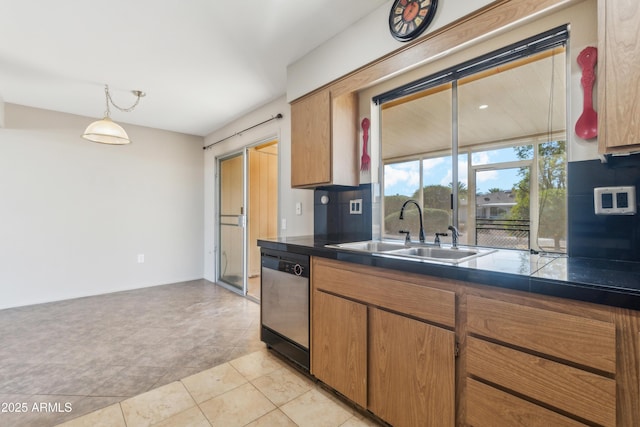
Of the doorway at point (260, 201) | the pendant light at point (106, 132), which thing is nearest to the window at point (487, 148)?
the pendant light at point (106, 132)

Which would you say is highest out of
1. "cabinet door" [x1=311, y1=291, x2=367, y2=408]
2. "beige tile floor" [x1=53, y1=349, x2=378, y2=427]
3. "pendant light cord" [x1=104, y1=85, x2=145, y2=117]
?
"pendant light cord" [x1=104, y1=85, x2=145, y2=117]

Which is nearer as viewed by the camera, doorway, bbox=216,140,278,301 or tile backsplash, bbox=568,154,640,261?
tile backsplash, bbox=568,154,640,261

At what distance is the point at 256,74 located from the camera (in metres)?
2.74

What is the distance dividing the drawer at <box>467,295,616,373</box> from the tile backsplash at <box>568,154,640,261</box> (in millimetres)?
615

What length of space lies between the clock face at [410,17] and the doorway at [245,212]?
2451 millimetres

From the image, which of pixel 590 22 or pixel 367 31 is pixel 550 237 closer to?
pixel 590 22

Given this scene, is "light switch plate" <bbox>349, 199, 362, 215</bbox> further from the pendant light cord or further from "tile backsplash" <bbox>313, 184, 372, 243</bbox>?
the pendant light cord

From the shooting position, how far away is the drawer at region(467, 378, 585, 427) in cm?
98

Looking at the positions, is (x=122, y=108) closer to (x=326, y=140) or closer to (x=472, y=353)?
(x=326, y=140)

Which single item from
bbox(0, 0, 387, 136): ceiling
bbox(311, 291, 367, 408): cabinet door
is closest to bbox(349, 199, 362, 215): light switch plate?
bbox(311, 291, 367, 408): cabinet door

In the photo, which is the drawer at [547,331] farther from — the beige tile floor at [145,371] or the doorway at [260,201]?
the doorway at [260,201]

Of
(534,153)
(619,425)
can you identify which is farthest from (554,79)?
(619,425)

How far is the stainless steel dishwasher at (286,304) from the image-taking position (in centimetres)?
197

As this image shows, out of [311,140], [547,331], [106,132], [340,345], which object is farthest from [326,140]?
[106,132]
